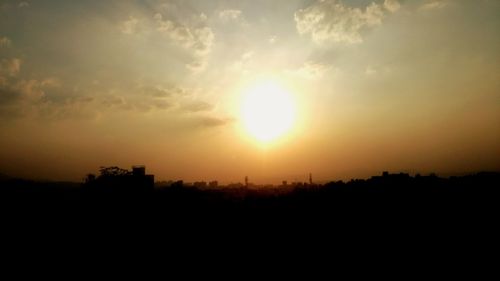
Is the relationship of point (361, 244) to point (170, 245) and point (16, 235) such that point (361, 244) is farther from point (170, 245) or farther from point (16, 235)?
point (16, 235)

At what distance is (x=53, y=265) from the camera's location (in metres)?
23.2

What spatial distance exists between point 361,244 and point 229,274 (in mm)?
10689

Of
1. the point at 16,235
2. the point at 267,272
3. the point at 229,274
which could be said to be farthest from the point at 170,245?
the point at 16,235

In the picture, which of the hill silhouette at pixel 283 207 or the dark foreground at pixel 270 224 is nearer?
the dark foreground at pixel 270 224

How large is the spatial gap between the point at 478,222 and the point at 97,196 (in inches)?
1498

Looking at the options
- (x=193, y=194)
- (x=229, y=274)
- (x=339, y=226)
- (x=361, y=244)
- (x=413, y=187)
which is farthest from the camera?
(x=193, y=194)

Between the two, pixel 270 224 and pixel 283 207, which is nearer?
pixel 270 224

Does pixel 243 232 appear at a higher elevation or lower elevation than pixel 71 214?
lower

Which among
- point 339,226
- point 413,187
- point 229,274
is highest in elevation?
point 413,187

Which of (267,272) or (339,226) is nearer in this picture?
(267,272)

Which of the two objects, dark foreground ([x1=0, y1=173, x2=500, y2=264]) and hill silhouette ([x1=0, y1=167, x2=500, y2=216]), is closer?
dark foreground ([x1=0, y1=173, x2=500, y2=264])

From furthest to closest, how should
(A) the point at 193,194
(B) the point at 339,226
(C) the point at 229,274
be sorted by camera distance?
(A) the point at 193,194, (B) the point at 339,226, (C) the point at 229,274

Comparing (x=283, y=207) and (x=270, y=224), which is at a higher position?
(x=283, y=207)

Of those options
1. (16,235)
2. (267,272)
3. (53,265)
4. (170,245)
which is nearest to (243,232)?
(170,245)
